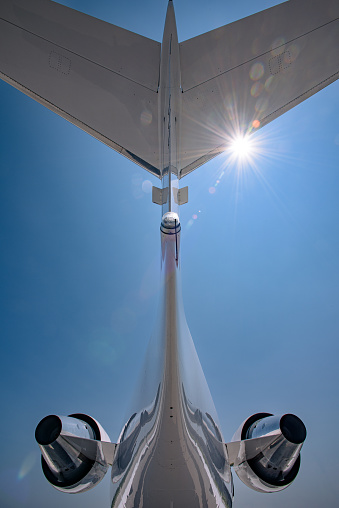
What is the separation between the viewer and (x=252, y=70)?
191 inches

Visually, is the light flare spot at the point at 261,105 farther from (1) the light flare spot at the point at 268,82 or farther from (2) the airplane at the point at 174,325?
(1) the light flare spot at the point at 268,82

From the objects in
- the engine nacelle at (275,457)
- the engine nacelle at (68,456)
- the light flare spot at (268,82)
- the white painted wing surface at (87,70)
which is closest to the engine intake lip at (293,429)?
the engine nacelle at (275,457)

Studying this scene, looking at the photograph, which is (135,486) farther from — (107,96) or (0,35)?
(0,35)

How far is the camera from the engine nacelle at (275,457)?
137 inches

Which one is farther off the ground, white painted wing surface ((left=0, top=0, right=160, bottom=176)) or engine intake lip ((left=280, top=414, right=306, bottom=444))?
white painted wing surface ((left=0, top=0, right=160, bottom=176))

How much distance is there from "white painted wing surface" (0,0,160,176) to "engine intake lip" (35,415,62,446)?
13.2 ft

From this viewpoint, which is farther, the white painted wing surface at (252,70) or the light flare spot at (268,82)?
the light flare spot at (268,82)

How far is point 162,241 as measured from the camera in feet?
9.52

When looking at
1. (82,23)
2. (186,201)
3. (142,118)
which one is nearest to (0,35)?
(82,23)

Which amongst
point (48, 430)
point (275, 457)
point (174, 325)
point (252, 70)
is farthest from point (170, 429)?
point (252, 70)

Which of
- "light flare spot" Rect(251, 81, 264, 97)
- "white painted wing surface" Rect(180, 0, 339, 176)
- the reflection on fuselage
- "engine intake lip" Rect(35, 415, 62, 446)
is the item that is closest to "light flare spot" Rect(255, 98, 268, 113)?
"white painted wing surface" Rect(180, 0, 339, 176)

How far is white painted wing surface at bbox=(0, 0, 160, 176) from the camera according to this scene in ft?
14.6

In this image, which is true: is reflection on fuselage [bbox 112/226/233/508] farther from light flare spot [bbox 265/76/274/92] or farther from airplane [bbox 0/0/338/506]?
light flare spot [bbox 265/76/274/92]

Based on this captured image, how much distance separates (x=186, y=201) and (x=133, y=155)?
76.2 inches
